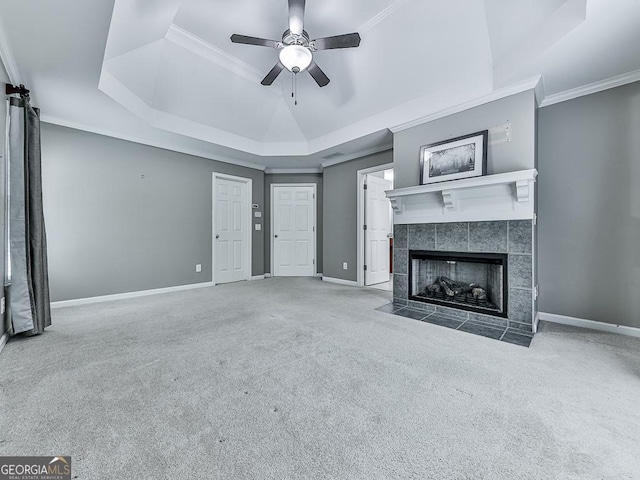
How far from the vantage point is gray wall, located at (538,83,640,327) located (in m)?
2.53

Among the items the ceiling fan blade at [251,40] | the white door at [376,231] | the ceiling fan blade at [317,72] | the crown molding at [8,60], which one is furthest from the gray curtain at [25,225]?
the white door at [376,231]

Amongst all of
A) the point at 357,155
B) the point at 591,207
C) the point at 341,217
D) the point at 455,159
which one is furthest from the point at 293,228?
the point at 591,207

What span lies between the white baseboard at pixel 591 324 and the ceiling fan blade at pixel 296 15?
12.3 ft

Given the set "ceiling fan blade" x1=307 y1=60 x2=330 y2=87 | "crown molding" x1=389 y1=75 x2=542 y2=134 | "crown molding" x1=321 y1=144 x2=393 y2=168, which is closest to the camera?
"crown molding" x1=389 y1=75 x2=542 y2=134

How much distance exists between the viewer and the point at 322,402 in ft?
4.93

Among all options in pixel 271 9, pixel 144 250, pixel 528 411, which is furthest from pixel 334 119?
pixel 528 411

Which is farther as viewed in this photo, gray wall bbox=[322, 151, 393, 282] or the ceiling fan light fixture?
gray wall bbox=[322, 151, 393, 282]

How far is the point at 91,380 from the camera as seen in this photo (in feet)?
5.69

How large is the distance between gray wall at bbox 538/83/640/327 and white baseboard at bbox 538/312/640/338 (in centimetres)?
4

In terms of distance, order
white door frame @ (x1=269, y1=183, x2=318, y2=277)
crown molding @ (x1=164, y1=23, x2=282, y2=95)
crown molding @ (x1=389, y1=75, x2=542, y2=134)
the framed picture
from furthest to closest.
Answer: white door frame @ (x1=269, y1=183, x2=318, y2=277), crown molding @ (x1=164, y1=23, x2=282, y2=95), the framed picture, crown molding @ (x1=389, y1=75, x2=542, y2=134)

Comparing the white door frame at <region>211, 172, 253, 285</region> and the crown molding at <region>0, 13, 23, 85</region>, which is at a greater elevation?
the crown molding at <region>0, 13, 23, 85</region>

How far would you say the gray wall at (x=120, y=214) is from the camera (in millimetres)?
3514

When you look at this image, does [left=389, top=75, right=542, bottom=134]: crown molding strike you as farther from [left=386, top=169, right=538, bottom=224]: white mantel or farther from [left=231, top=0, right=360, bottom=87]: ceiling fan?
[left=231, top=0, right=360, bottom=87]: ceiling fan

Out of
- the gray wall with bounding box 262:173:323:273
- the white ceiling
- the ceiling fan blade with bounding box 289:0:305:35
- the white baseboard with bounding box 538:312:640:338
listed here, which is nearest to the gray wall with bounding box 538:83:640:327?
the white baseboard with bounding box 538:312:640:338
